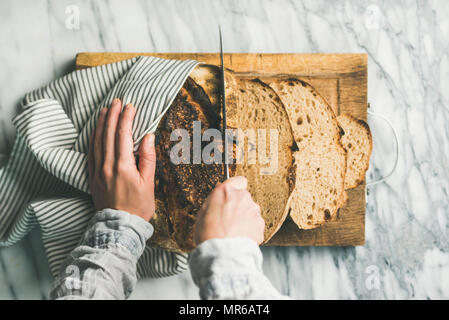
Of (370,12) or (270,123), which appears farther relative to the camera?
(370,12)

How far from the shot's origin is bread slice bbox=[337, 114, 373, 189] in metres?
0.90

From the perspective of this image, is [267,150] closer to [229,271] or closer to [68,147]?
[229,271]

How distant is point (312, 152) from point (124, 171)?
44cm

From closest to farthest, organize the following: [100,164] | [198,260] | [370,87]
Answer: [198,260], [100,164], [370,87]

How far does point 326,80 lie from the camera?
0.92 metres

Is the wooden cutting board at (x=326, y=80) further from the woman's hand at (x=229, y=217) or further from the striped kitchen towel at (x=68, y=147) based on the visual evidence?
the woman's hand at (x=229, y=217)

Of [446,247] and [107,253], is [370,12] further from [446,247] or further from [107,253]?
[107,253]

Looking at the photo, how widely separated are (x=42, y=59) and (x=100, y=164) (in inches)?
17.3

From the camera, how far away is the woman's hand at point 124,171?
73cm

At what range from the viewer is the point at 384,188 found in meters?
0.98

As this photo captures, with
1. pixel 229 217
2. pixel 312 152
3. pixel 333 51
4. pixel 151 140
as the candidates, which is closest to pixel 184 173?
pixel 151 140

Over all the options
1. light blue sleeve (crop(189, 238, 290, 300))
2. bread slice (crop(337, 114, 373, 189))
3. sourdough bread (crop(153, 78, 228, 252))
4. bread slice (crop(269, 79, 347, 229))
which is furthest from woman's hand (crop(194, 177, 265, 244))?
bread slice (crop(337, 114, 373, 189))

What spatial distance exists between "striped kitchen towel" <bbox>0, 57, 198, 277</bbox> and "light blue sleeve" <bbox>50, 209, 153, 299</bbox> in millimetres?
122
